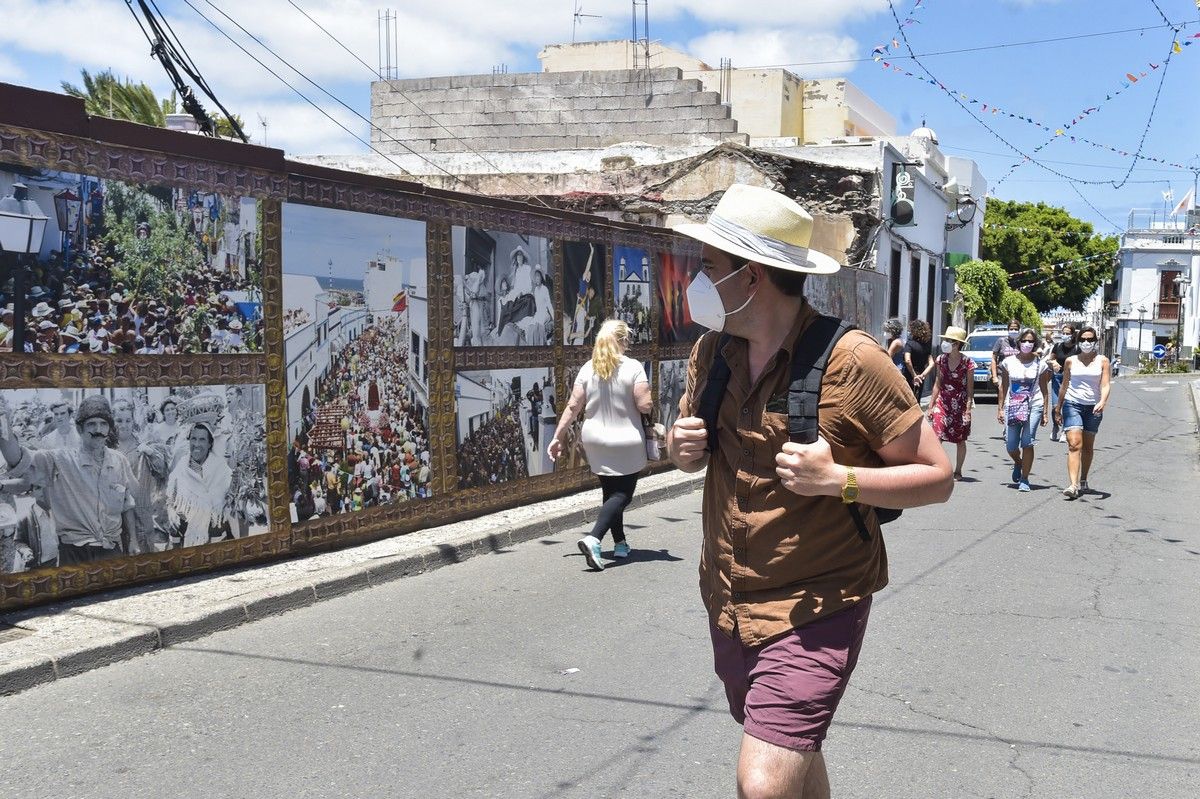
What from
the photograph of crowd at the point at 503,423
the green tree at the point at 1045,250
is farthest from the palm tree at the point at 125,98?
the green tree at the point at 1045,250

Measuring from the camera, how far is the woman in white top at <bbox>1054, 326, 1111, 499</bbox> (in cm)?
1166

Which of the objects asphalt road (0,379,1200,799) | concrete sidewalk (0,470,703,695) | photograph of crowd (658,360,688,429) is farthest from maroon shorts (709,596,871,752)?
photograph of crowd (658,360,688,429)

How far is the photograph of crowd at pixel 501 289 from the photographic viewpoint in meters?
9.62

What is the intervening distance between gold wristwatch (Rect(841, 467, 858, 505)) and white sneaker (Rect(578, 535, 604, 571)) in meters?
5.25

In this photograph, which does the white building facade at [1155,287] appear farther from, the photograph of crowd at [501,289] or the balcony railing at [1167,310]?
the photograph of crowd at [501,289]

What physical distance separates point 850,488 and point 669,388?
11.1m

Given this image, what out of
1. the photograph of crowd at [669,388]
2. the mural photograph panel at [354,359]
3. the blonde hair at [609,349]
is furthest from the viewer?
the photograph of crowd at [669,388]

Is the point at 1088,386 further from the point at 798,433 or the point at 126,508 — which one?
the point at 798,433

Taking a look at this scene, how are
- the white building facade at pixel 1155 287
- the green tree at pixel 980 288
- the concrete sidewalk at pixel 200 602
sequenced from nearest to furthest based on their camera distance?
the concrete sidewalk at pixel 200 602, the green tree at pixel 980 288, the white building facade at pixel 1155 287

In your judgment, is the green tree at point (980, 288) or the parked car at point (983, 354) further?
the green tree at point (980, 288)

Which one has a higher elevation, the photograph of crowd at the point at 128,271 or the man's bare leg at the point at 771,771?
the photograph of crowd at the point at 128,271

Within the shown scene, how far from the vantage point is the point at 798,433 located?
109 inches

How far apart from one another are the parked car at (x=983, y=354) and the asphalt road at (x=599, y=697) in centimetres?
2154

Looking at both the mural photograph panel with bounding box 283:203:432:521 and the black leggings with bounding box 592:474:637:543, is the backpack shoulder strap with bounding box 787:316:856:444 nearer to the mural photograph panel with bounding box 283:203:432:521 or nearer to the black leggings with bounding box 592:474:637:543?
the black leggings with bounding box 592:474:637:543
